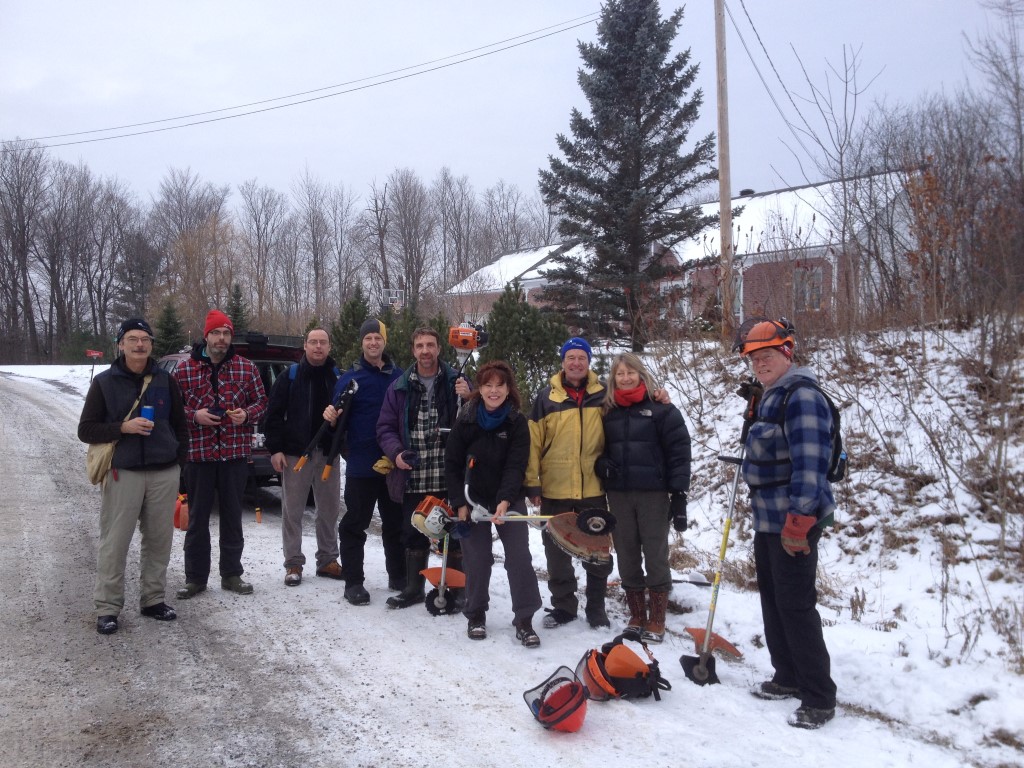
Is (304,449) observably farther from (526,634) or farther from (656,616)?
(656,616)

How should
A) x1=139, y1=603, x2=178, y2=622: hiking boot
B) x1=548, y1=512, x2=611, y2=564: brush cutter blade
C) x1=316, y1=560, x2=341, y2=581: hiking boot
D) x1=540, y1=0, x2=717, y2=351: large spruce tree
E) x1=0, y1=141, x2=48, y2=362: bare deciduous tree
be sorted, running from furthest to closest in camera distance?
x1=0, y1=141, x2=48, y2=362: bare deciduous tree → x1=540, y1=0, x2=717, y2=351: large spruce tree → x1=316, y1=560, x2=341, y2=581: hiking boot → x1=139, y1=603, x2=178, y2=622: hiking boot → x1=548, y1=512, x2=611, y2=564: brush cutter blade

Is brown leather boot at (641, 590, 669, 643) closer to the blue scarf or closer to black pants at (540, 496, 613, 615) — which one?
black pants at (540, 496, 613, 615)

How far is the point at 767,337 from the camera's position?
407 cm

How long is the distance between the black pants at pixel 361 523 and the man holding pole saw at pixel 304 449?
1.54ft

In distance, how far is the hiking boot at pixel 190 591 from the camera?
575 centimetres

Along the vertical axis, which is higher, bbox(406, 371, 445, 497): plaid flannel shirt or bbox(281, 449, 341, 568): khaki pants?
bbox(406, 371, 445, 497): plaid flannel shirt

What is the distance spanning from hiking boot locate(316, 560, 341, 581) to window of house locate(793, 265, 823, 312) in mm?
6763

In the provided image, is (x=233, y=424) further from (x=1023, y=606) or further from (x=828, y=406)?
(x=1023, y=606)

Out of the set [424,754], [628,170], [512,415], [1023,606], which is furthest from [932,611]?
[628,170]

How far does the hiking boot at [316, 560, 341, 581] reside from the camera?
21.1 feet

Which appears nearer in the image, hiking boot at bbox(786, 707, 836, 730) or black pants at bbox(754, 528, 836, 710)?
hiking boot at bbox(786, 707, 836, 730)

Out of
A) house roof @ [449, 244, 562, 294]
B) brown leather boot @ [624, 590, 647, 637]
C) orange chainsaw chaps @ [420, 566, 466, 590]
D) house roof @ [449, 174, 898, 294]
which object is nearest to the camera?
brown leather boot @ [624, 590, 647, 637]

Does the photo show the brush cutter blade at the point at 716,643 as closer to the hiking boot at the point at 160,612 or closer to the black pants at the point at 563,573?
the black pants at the point at 563,573

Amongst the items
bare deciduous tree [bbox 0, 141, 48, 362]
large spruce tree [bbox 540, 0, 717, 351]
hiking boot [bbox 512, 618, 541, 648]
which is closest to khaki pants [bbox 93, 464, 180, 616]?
hiking boot [bbox 512, 618, 541, 648]
